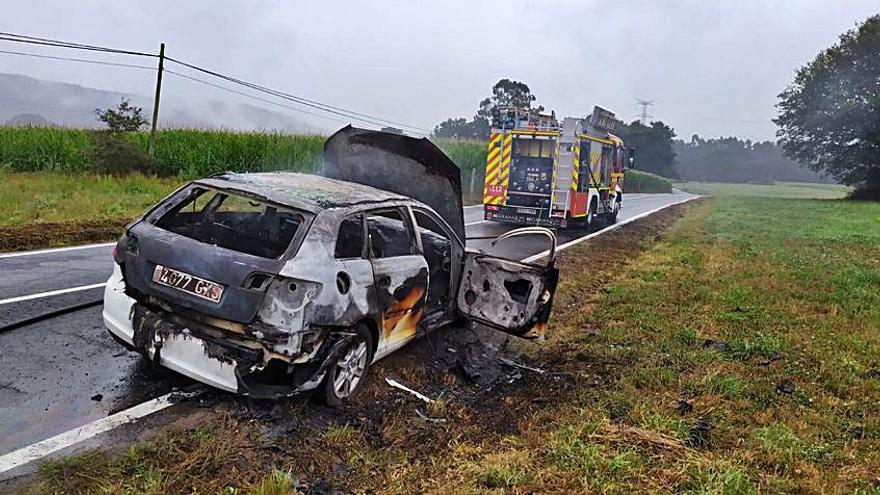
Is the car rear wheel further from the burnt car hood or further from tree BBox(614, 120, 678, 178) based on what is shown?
tree BBox(614, 120, 678, 178)

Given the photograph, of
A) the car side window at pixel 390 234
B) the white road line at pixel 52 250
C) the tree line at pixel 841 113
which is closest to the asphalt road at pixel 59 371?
the white road line at pixel 52 250

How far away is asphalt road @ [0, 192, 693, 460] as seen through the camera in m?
3.85

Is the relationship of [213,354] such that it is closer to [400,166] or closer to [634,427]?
[634,427]

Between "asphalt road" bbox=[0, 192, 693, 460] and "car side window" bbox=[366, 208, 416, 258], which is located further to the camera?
"car side window" bbox=[366, 208, 416, 258]

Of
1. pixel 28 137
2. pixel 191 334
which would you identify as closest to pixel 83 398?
pixel 191 334

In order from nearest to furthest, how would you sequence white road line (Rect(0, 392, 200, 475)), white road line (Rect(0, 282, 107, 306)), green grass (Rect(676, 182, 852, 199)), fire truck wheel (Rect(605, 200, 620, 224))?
1. white road line (Rect(0, 392, 200, 475))
2. white road line (Rect(0, 282, 107, 306))
3. fire truck wheel (Rect(605, 200, 620, 224))
4. green grass (Rect(676, 182, 852, 199))

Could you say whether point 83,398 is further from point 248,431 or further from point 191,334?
point 248,431

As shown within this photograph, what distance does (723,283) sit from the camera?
9820 mm

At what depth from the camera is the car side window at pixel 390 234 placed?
5.05 m

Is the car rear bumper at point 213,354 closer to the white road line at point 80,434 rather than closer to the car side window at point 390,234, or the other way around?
the white road line at point 80,434

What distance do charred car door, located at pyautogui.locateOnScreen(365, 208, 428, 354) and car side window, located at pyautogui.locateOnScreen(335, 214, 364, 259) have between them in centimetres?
9

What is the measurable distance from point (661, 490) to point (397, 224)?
2.95m

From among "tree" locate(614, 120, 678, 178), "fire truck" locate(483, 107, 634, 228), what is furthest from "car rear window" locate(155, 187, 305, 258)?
"tree" locate(614, 120, 678, 178)

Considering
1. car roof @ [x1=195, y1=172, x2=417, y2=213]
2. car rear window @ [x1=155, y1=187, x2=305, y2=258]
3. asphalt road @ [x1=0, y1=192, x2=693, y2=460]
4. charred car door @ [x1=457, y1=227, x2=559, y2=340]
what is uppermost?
car roof @ [x1=195, y1=172, x2=417, y2=213]
